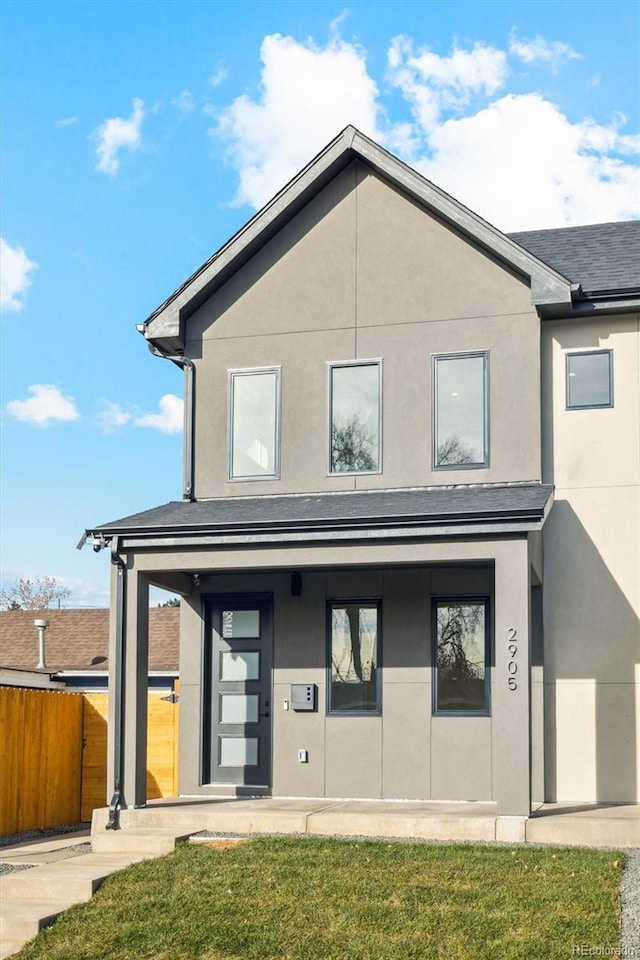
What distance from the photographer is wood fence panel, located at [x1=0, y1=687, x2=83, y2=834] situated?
14.6m

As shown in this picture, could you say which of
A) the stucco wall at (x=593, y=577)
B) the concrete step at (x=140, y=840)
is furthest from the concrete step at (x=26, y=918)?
the stucco wall at (x=593, y=577)

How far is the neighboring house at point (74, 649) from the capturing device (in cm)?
2227

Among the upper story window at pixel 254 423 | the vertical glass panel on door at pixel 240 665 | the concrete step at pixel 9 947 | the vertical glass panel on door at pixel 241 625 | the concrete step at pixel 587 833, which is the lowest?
the concrete step at pixel 9 947

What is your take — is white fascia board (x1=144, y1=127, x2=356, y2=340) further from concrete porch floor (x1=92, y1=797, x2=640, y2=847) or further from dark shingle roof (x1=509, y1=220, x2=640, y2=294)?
concrete porch floor (x1=92, y1=797, x2=640, y2=847)

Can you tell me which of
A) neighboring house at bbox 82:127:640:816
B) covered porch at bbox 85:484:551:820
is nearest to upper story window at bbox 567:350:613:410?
neighboring house at bbox 82:127:640:816

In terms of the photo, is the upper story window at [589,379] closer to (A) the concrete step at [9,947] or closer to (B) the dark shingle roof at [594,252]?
(B) the dark shingle roof at [594,252]

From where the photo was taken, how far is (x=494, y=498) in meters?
12.7

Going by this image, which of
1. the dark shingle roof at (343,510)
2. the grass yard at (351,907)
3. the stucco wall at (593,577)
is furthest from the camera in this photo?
the stucco wall at (593,577)

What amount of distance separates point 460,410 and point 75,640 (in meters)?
13.8

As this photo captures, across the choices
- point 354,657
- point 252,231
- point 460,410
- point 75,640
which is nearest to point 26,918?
point 354,657

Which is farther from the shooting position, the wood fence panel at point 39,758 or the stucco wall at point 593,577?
the wood fence panel at point 39,758

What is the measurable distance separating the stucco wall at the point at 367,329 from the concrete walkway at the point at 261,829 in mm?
3833

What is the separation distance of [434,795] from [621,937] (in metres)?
5.65

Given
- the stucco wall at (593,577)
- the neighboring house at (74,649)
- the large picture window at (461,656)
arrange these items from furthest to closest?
the neighboring house at (74,649) < the large picture window at (461,656) < the stucco wall at (593,577)
